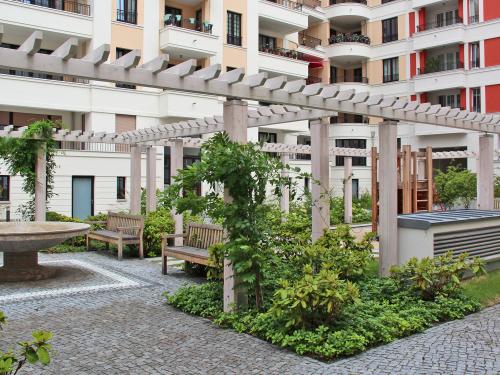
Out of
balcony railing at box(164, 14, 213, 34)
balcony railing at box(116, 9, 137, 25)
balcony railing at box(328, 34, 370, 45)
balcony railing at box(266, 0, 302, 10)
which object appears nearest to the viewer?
balcony railing at box(116, 9, 137, 25)

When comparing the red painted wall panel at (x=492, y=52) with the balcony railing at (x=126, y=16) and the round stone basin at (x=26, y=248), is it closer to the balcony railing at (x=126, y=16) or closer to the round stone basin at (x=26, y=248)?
the balcony railing at (x=126, y=16)

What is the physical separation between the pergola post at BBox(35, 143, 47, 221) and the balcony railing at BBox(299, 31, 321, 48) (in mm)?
26760

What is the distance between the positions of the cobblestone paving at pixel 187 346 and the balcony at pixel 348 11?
33.1 meters

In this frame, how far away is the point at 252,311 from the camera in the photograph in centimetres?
695

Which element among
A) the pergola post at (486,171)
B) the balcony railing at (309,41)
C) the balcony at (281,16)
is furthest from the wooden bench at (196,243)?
the balcony railing at (309,41)

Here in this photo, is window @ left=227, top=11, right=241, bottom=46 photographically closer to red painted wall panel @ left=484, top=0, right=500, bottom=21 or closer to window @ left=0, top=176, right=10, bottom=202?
window @ left=0, top=176, right=10, bottom=202

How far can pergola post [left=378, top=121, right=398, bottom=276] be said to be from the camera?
29.9ft

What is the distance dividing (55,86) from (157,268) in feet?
44.4

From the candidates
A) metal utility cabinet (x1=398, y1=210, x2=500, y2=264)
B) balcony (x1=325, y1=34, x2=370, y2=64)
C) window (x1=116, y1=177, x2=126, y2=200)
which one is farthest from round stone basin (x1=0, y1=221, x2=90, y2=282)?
balcony (x1=325, y1=34, x2=370, y2=64)

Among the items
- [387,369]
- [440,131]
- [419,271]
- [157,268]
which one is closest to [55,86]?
[157,268]

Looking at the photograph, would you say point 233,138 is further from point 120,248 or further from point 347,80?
point 347,80

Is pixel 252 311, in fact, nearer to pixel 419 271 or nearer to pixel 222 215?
pixel 222 215

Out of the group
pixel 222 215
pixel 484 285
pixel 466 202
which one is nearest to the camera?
pixel 222 215

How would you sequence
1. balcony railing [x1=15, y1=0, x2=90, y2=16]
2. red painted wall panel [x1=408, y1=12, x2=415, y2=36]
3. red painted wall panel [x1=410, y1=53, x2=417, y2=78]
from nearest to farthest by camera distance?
balcony railing [x1=15, y1=0, x2=90, y2=16] → red painted wall panel [x1=410, y1=53, x2=417, y2=78] → red painted wall panel [x1=408, y1=12, x2=415, y2=36]
